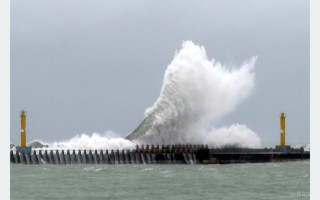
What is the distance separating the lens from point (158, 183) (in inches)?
1681

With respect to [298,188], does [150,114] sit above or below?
above

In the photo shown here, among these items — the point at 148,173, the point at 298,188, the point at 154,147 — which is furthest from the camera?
the point at 154,147

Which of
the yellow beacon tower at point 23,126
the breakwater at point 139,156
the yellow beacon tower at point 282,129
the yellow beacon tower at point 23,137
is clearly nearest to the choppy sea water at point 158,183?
the breakwater at point 139,156

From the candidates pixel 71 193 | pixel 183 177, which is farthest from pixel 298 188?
pixel 71 193

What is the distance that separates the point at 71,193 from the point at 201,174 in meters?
12.9

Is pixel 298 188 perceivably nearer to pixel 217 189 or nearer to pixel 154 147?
pixel 217 189

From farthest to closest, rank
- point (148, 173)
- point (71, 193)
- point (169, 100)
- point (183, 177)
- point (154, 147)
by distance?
1. point (169, 100)
2. point (154, 147)
3. point (148, 173)
4. point (183, 177)
5. point (71, 193)

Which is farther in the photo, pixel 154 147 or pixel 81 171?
pixel 154 147

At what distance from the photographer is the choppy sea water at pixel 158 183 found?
37469 mm

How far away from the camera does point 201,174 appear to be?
4894cm

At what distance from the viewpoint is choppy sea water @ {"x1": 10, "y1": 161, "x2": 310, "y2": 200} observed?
3747cm

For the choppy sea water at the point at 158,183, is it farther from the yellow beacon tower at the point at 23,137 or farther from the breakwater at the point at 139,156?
the yellow beacon tower at the point at 23,137

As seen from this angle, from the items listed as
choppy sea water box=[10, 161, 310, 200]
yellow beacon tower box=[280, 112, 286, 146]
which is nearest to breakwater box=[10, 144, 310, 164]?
choppy sea water box=[10, 161, 310, 200]

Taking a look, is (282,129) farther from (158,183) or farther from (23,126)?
(158,183)
